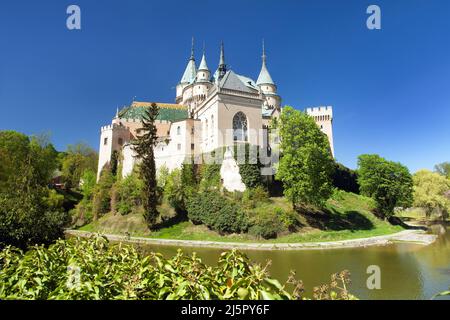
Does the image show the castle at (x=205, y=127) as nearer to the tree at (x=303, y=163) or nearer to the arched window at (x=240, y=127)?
the arched window at (x=240, y=127)

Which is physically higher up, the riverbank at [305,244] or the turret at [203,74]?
the turret at [203,74]

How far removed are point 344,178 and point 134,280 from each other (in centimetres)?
4970

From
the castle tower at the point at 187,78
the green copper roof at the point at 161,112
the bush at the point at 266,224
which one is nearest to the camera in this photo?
the bush at the point at 266,224

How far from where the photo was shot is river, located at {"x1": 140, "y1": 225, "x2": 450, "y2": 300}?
1110cm

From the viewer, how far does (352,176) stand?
4956 cm

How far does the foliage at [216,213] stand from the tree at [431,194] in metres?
31.1

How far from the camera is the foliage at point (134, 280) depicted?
2.80 meters

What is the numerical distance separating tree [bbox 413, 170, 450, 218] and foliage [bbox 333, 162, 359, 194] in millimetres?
8890

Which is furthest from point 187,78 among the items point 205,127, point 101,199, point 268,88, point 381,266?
point 381,266

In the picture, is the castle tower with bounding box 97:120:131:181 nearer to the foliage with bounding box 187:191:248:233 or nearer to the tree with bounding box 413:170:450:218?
the foliage with bounding box 187:191:248:233

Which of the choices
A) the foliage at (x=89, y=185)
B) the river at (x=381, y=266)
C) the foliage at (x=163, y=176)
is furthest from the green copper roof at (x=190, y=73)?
the river at (x=381, y=266)

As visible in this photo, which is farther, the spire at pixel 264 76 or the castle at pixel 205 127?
the spire at pixel 264 76
